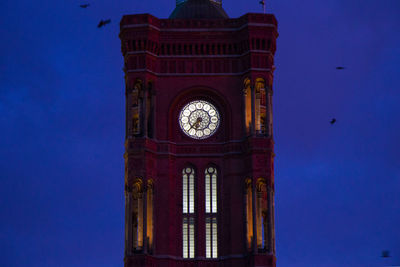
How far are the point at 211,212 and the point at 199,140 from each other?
21.1 ft

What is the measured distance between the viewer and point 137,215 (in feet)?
281

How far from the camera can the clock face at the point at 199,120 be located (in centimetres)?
8969

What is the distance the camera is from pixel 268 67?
89.2 meters

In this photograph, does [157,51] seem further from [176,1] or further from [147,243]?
[147,243]

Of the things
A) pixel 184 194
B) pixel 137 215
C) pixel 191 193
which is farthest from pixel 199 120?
pixel 137 215

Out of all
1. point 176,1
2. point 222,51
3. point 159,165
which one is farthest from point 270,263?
point 176,1

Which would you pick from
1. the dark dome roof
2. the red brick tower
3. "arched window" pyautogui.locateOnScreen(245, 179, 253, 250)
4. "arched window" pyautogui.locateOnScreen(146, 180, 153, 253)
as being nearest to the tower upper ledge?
the red brick tower

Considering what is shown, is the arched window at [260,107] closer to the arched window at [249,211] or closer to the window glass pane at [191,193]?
the arched window at [249,211]

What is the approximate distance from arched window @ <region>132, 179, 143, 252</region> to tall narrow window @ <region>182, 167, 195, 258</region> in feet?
13.1

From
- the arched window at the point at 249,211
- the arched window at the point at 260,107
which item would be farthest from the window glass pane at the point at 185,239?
the arched window at the point at 260,107

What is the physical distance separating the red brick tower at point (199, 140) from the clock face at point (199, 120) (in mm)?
87

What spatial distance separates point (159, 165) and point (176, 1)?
1831 centimetres

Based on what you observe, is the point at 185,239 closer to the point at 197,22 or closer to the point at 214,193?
the point at 214,193

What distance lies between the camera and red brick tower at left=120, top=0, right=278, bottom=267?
85375 mm
